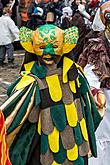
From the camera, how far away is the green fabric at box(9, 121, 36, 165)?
3.46 meters

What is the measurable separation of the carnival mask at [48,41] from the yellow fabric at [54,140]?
480 millimetres

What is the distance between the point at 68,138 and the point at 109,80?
2.75 ft

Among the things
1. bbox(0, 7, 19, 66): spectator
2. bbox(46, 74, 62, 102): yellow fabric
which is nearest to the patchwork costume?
bbox(46, 74, 62, 102): yellow fabric

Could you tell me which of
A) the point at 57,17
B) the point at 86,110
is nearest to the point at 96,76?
the point at 86,110

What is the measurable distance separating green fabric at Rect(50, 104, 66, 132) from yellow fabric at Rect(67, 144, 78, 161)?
0.17 m

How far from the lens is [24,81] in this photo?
11.4 feet

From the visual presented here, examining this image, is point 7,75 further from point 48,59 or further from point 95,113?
point 48,59

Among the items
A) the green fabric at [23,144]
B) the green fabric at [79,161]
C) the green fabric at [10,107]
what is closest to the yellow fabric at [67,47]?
the green fabric at [10,107]

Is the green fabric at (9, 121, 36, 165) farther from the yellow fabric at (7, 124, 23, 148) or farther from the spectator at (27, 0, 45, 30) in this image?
the spectator at (27, 0, 45, 30)

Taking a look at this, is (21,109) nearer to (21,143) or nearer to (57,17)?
(21,143)

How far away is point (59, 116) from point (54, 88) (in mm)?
191

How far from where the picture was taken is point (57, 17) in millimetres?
12922

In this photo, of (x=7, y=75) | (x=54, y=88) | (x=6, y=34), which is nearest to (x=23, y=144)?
(x=54, y=88)

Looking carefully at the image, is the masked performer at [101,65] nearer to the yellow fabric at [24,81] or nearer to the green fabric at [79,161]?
the green fabric at [79,161]
